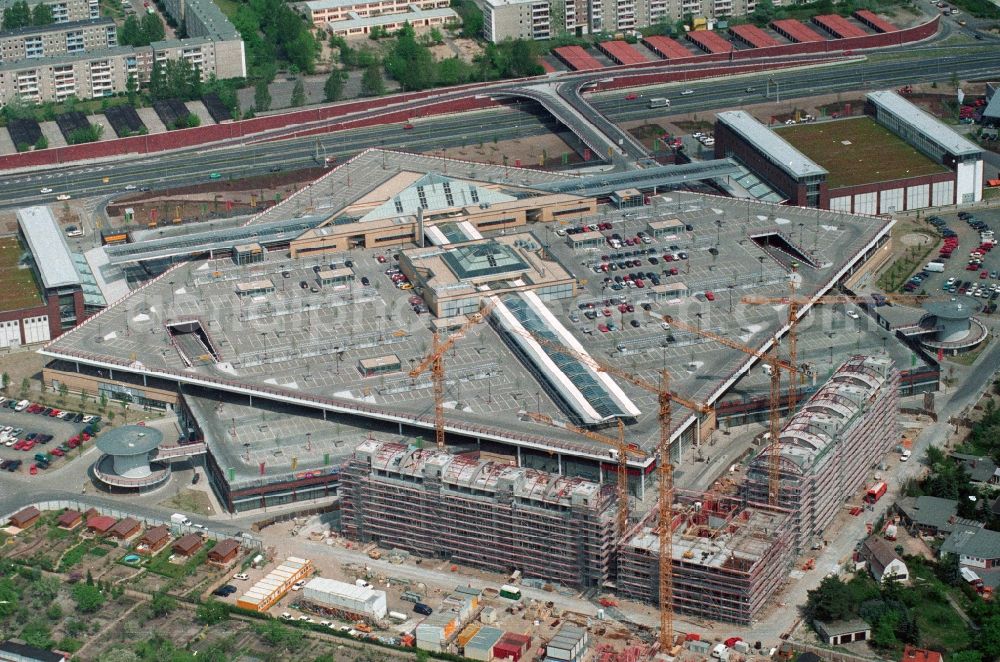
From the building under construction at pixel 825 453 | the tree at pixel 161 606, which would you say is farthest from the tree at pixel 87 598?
the building under construction at pixel 825 453

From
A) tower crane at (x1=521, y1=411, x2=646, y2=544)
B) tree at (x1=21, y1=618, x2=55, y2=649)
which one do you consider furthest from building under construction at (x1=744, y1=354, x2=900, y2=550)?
tree at (x1=21, y1=618, x2=55, y2=649)

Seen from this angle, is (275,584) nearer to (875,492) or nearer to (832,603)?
(832,603)

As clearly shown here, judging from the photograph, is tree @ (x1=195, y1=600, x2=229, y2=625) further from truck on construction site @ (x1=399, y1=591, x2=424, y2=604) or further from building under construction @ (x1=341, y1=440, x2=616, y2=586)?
building under construction @ (x1=341, y1=440, x2=616, y2=586)

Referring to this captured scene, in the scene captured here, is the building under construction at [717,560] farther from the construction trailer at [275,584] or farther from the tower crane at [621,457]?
the construction trailer at [275,584]

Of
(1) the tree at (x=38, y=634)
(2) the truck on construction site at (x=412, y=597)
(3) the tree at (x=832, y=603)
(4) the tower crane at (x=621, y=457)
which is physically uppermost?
(4) the tower crane at (x=621, y=457)

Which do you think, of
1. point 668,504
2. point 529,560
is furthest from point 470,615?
point 668,504

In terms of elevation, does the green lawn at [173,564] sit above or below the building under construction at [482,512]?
below

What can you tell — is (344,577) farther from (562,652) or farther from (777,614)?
(777,614)
